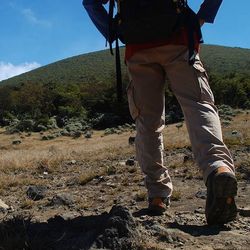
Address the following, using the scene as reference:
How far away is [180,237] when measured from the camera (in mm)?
2914

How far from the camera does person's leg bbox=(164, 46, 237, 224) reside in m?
2.97

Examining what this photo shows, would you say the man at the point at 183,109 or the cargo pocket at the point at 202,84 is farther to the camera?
the cargo pocket at the point at 202,84

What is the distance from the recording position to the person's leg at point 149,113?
3521 millimetres

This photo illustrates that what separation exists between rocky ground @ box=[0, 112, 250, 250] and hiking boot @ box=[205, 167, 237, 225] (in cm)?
7

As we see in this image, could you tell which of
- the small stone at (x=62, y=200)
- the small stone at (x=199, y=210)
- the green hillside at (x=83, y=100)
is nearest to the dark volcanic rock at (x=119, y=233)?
the small stone at (x=199, y=210)

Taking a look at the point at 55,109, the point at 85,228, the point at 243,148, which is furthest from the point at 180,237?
the point at 55,109

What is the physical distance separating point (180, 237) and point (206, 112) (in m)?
0.81

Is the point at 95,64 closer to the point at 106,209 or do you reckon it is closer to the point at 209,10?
the point at 106,209

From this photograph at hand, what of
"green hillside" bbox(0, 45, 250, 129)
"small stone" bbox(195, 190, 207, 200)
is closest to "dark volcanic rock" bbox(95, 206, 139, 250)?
"small stone" bbox(195, 190, 207, 200)

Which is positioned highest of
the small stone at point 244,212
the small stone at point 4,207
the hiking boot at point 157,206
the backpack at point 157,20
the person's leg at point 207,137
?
the backpack at point 157,20

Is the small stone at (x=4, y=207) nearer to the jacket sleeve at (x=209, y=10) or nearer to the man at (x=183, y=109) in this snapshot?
the man at (x=183, y=109)

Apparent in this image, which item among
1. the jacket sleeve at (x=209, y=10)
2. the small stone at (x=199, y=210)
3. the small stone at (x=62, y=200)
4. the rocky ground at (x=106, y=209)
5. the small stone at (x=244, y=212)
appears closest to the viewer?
the rocky ground at (x=106, y=209)

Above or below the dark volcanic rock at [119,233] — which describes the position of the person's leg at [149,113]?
above

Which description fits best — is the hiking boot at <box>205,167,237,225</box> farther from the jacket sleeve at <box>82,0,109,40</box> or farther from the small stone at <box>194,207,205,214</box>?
the jacket sleeve at <box>82,0,109,40</box>
